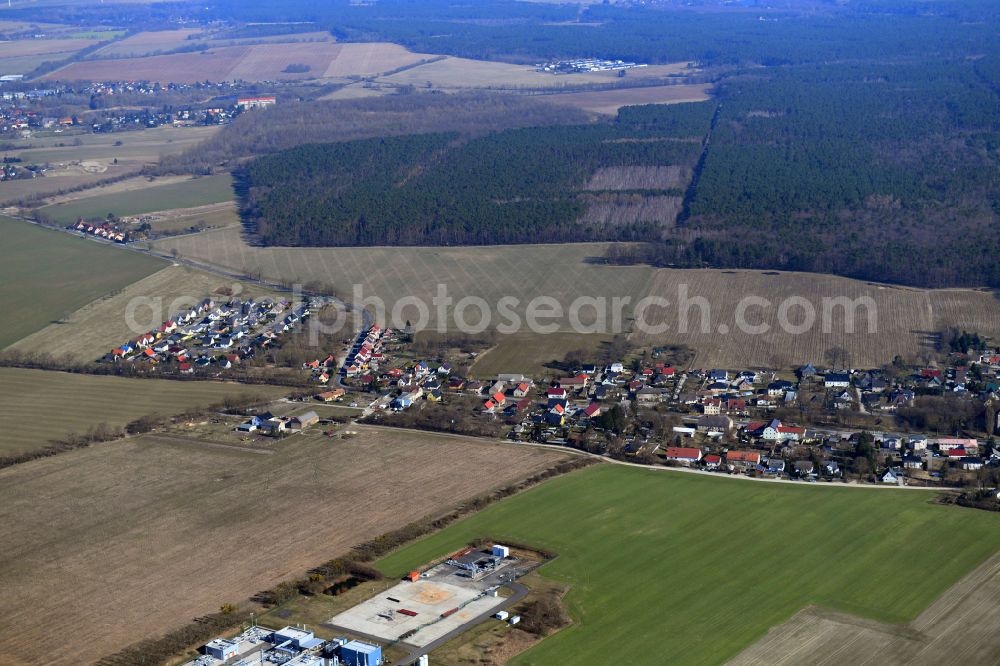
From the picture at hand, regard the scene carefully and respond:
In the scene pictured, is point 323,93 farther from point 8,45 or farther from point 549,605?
point 549,605

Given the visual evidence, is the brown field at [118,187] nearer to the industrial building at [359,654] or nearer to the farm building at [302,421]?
the farm building at [302,421]

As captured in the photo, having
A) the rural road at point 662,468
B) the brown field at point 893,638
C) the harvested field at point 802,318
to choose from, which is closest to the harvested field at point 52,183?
the harvested field at point 802,318

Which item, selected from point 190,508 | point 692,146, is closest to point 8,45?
point 692,146

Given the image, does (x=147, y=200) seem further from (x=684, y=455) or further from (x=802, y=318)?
(x=684, y=455)

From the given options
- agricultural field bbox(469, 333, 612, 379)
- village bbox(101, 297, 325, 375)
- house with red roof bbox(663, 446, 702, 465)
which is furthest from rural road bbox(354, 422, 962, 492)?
village bbox(101, 297, 325, 375)

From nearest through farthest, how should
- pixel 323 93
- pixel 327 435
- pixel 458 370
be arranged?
1. pixel 327 435
2. pixel 458 370
3. pixel 323 93

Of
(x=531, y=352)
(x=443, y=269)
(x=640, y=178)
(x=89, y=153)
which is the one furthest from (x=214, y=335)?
(x=89, y=153)
